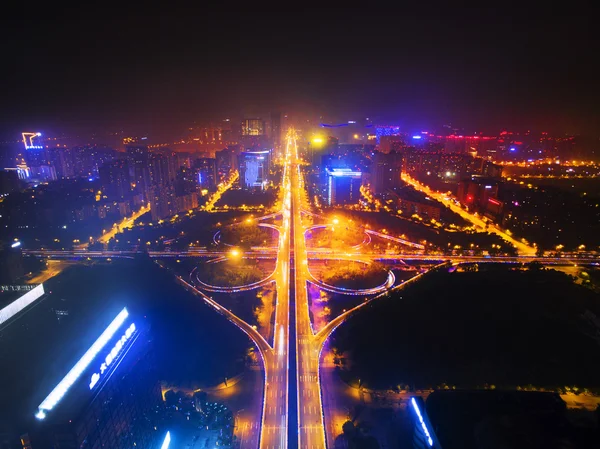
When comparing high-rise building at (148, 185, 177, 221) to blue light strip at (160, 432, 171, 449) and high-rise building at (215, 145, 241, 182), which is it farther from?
blue light strip at (160, 432, 171, 449)

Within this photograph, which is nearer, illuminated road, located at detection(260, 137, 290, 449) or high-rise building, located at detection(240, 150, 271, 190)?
illuminated road, located at detection(260, 137, 290, 449)

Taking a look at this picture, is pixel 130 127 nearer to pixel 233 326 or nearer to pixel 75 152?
pixel 75 152

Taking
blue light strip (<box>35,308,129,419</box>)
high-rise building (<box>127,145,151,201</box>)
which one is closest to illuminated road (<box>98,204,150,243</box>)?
high-rise building (<box>127,145,151,201</box>)

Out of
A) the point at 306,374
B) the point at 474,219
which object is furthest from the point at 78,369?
the point at 474,219

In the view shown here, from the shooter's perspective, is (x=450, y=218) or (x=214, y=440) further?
(x=450, y=218)

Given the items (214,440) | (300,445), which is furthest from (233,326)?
(300,445)

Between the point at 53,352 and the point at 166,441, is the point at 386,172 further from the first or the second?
the point at 53,352
